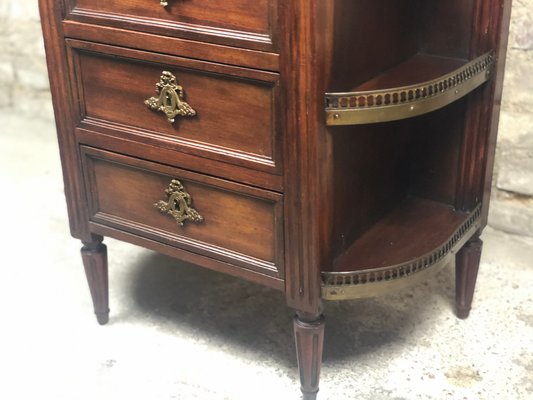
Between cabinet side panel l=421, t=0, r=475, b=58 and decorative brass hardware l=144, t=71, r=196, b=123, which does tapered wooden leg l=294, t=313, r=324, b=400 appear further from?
cabinet side panel l=421, t=0, r=475, b=58

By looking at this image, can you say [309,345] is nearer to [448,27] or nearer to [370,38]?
[370,38]

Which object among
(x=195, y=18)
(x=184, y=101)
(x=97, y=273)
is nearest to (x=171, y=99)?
(x=184, y=101)

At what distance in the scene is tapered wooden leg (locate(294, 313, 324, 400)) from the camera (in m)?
1.26

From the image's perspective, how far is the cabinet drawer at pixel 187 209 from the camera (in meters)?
1.24

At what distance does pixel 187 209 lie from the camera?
1.32m

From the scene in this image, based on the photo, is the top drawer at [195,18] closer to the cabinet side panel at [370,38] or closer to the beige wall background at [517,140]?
the cabinet side panel at [370,38]

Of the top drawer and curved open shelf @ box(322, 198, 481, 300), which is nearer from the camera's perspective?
the top drawer

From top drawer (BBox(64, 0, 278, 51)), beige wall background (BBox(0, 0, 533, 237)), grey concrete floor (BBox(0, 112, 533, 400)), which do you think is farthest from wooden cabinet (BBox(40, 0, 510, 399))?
beige wall background (BBox(0, 0, 533, 237))

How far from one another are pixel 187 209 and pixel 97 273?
31 centimetres

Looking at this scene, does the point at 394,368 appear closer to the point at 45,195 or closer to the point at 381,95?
the point at 381,95

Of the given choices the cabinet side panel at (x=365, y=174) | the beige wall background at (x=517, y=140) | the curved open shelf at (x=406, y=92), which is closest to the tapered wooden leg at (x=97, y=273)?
the cabinet side panel at (x=365, y=174)

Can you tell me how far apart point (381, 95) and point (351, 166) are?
183mm

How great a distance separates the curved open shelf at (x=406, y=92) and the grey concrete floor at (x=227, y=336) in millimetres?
506

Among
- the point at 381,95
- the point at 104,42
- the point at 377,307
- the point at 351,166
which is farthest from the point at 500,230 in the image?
the point at 104,42
